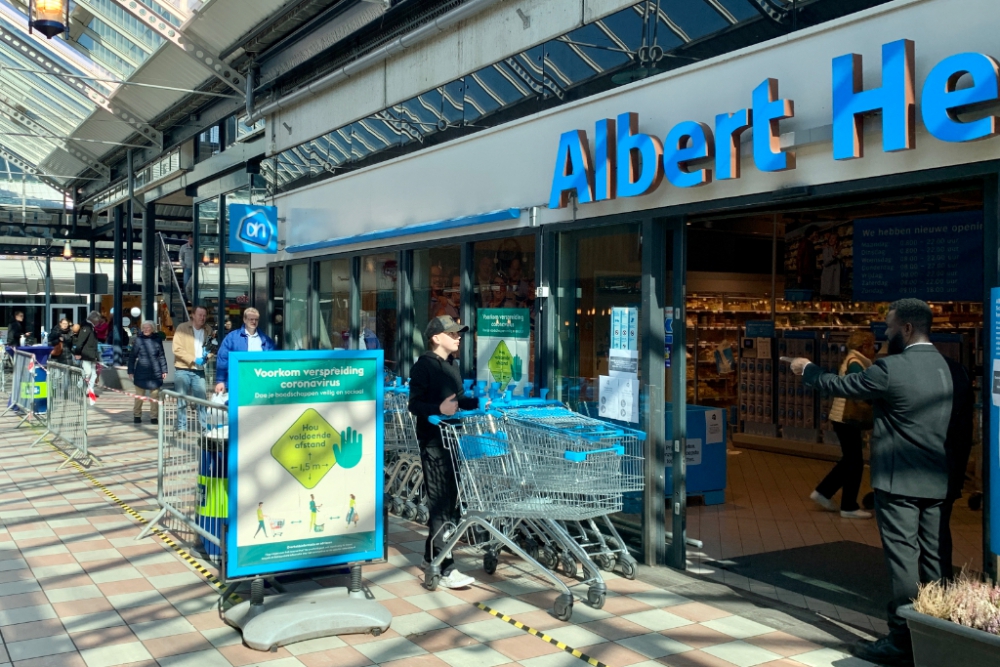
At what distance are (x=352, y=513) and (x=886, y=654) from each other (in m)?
3.09

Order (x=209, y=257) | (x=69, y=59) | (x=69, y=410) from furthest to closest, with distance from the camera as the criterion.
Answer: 1. (x=209, y=257)
2. (x=69, y=59)
3. (x=69, y=410)

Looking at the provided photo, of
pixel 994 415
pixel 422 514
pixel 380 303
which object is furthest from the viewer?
pixel 380 303

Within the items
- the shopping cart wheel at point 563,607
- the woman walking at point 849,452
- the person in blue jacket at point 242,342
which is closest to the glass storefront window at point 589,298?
the shopping cart wheel at point 563,607

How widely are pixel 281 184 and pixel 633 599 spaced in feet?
34.2

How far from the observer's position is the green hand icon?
5930 mm

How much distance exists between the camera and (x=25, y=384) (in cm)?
1530

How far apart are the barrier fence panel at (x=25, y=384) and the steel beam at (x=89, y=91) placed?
4.79m

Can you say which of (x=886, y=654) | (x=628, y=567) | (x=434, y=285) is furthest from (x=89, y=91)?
(x=886, y=654)

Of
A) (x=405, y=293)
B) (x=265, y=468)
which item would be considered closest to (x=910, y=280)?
(x=405, y=293)

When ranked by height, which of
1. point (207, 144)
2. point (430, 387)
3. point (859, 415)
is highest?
point (207, 144)

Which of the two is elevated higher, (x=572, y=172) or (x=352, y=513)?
(x=572, y=172)

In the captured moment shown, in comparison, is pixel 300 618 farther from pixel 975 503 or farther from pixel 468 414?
pixel 975 503

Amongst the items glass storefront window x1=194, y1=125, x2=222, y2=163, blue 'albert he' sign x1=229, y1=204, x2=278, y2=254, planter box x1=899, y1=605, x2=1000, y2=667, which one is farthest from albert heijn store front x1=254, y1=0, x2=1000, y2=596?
glass storefront window x1=194, y1=125, x2=222, y2=163

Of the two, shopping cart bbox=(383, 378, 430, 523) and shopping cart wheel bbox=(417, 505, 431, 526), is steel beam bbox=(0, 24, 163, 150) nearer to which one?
shopping cart bbox=(383, 378, 430, 523)
